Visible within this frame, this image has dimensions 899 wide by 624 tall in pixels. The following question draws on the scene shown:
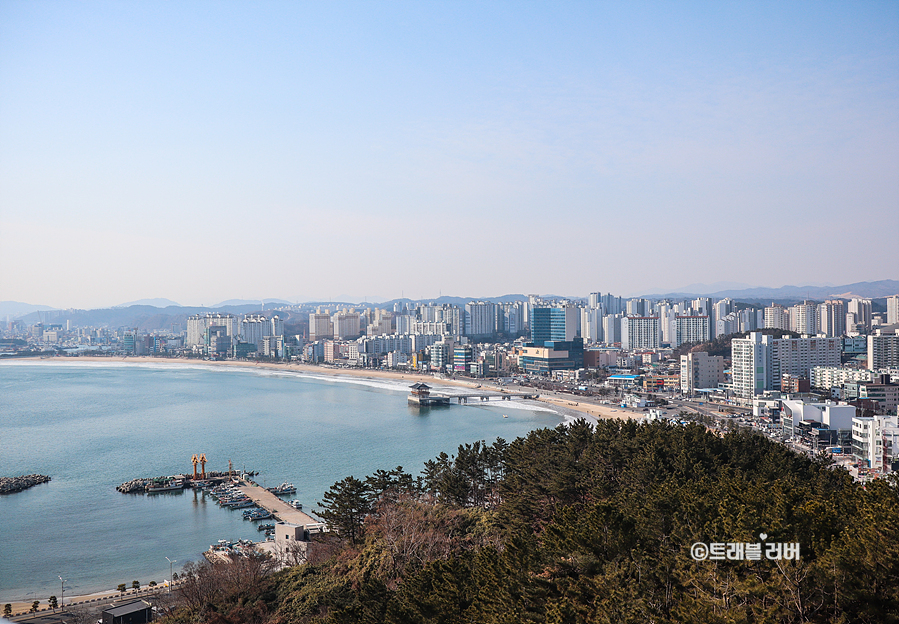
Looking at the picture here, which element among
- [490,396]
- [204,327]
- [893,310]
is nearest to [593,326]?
[893,310]

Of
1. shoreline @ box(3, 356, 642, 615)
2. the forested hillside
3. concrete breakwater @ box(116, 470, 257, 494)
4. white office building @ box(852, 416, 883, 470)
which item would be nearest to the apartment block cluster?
shoreline @ box(3, 356, 642, 615)

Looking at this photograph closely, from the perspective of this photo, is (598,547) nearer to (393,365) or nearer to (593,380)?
(593,380)

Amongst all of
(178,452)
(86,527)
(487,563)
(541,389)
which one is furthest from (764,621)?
(541,389)

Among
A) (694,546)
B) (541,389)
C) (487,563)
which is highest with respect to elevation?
(694,546)

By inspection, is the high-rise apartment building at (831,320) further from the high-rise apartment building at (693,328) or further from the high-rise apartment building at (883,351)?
the high-rise apartment building at (883,351)

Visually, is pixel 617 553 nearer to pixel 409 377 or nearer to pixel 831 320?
pixel 409 377

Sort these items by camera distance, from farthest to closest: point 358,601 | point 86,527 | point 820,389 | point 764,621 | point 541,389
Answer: point 541,389 < point 820,389 < point 86,527 < point 358,601 < point 764,621

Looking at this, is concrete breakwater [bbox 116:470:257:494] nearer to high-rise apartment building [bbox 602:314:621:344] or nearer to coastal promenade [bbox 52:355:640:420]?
coastal promenade [bbox 52:355:640:420]
